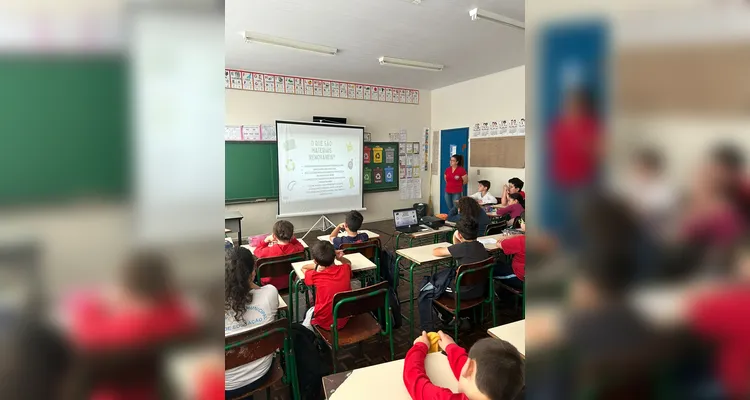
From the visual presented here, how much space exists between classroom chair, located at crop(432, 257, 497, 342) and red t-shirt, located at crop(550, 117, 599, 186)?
7.56 feet

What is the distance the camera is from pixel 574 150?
0.73 feet

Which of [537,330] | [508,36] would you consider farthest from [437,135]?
[537,330]

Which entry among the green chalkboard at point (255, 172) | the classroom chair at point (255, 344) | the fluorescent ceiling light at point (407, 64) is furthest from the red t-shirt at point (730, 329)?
the green chalkboard at point (255, 172)

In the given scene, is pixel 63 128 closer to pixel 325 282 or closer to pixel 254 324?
pixel 254 324

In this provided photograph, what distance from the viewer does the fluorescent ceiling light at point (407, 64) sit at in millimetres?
5043

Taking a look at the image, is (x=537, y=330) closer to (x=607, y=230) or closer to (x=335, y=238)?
(x=607, y=230)

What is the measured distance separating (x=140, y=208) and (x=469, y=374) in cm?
122

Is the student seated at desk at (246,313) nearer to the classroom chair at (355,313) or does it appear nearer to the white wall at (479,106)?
the classroom chair at (355,313)

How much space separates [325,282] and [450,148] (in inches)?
212

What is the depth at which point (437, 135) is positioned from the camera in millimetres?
7500

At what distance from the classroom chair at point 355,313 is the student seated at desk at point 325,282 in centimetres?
7

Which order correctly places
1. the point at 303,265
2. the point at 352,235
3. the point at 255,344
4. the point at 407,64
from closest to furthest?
the point at 255,344 → the point at 303,265 → the point at 352,235 → the point at 407,64

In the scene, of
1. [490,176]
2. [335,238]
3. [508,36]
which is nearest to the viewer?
[335,238]

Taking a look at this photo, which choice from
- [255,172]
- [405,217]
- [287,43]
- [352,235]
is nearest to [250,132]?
[255,172]
